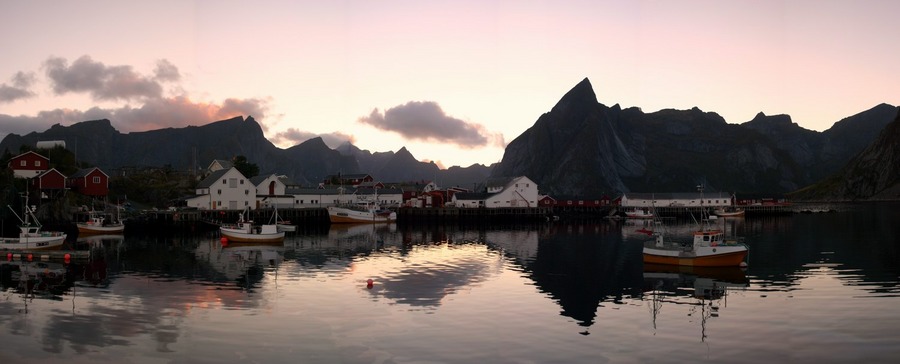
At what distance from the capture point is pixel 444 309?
109 feet

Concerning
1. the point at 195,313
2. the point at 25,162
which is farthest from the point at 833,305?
the point at 25,162

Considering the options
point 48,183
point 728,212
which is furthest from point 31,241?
point 728,212

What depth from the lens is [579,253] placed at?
6175cm

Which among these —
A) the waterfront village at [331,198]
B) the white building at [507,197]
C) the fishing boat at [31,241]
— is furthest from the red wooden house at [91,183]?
the white building at [507,197]

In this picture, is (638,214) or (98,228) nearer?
(98,228)

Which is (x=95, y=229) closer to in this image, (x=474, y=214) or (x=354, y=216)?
(x=354, y=216)

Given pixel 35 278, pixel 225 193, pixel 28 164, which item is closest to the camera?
pixel 35 278

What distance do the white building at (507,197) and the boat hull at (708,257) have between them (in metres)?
88.1

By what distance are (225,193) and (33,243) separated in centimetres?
4884

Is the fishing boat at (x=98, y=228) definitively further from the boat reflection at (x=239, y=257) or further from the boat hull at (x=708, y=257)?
the boat hull at (x=708, y=257)

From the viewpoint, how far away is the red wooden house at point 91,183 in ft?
319

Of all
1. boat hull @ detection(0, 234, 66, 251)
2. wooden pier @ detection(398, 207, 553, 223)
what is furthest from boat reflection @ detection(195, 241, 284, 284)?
wooden pier @ detection(398, 207, 553, 223)

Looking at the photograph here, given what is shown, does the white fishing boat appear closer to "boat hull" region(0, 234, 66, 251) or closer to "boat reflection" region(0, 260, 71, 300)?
"boat hull" region(0, 234, 66, 251)

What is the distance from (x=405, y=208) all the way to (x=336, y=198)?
46.1 feet
